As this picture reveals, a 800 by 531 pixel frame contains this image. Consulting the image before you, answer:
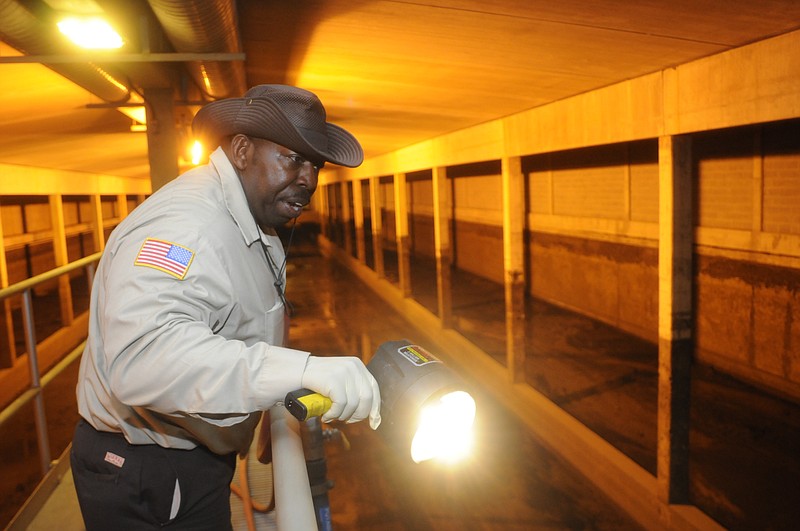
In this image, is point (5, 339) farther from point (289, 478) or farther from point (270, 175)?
point (289, 478)

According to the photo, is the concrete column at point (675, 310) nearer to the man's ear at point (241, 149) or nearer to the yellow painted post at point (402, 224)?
the man's ear at point (241, 149)

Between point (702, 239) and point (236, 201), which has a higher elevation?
point (236, 201)

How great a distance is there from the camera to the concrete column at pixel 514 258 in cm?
576

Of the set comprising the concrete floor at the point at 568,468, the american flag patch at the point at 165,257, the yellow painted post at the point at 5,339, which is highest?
the american flag patch at the point at 165,257

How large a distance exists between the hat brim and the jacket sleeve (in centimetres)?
58

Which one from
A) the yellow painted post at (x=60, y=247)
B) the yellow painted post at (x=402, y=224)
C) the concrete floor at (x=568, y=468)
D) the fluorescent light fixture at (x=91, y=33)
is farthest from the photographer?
the yellow painted post at (x=402, y=224)

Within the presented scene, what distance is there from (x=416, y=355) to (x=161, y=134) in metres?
3.47

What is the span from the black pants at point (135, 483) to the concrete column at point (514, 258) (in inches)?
178

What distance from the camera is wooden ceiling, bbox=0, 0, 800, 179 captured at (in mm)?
2535

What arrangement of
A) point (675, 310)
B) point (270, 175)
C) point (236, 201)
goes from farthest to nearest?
1. point (675, 310)
2. point (270, 175)
3. point (236, 201)

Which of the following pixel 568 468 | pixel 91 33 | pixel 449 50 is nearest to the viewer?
pixel 91 33

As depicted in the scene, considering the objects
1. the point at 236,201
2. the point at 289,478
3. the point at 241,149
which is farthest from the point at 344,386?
the point at 241,149

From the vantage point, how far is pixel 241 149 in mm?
1762

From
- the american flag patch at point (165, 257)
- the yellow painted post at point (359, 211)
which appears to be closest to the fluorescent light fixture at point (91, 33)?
A: the american flag patch at point (165, 257)
